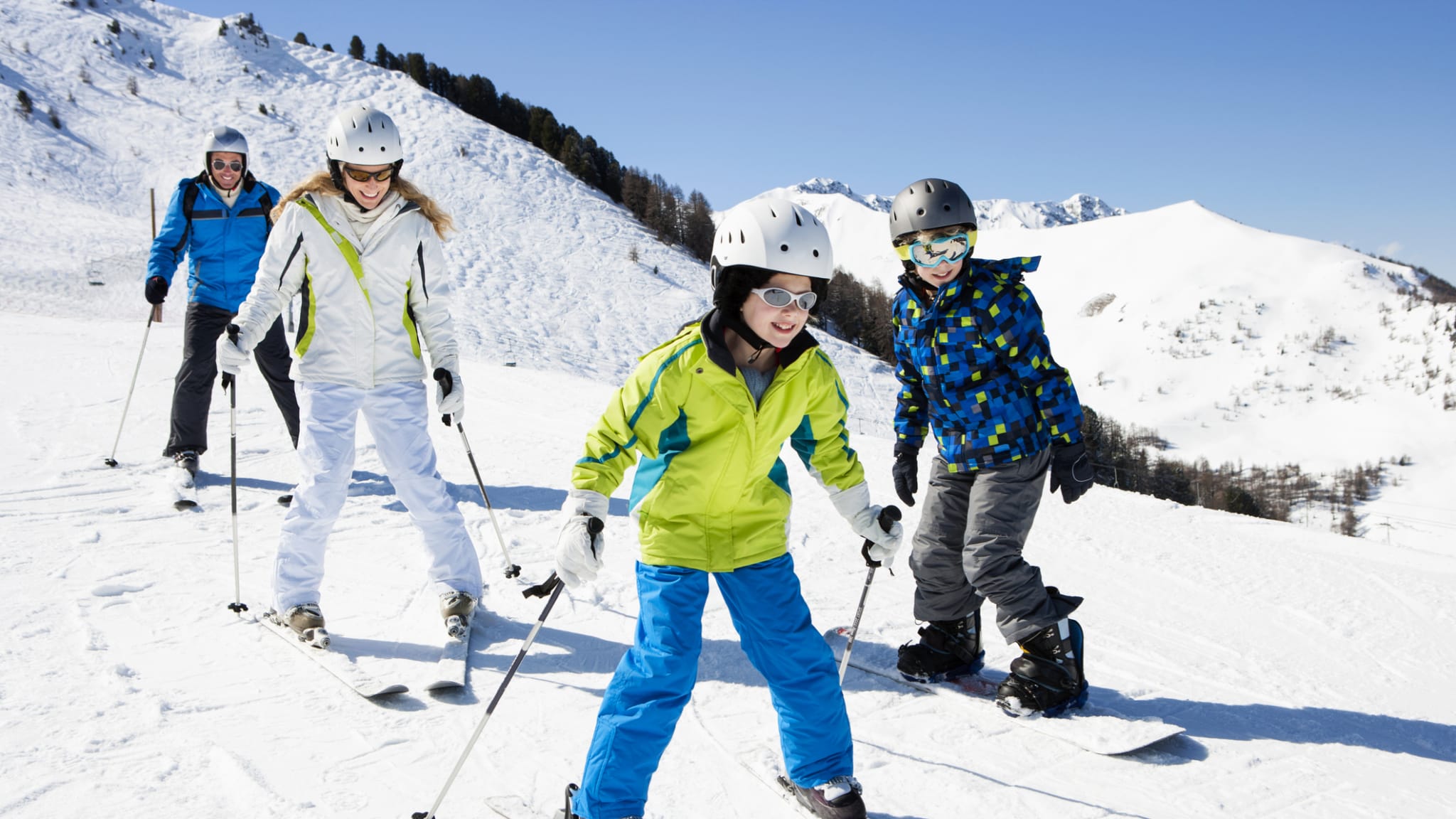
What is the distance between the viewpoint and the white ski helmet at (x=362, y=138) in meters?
3.66

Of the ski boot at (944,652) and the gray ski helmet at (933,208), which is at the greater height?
the gray ski helmet at (933,208)

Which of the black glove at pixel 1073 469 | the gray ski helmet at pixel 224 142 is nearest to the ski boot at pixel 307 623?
the black glove at pixel 1073 469

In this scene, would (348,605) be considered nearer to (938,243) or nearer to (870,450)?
(938,243)

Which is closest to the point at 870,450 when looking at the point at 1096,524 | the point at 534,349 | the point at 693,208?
the point at 1096,524

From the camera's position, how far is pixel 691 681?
2.52m

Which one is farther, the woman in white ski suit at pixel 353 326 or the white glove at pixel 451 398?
the white glove at pixel 451 398

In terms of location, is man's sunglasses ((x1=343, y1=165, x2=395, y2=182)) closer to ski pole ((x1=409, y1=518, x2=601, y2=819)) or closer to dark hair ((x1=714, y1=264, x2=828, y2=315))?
dark hair ((x1=714, y1=264, x2=828, y2=315))

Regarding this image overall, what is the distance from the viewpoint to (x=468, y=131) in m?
38.3

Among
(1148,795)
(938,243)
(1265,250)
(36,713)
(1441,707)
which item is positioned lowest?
(36,713)

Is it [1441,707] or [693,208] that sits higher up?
[693,208]

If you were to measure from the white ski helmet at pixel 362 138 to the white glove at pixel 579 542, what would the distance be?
2099 mm

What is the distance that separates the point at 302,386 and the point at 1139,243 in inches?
5953

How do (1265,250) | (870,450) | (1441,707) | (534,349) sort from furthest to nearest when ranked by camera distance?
(1265,250)
(534,349)
(870,450)
(1441,707)

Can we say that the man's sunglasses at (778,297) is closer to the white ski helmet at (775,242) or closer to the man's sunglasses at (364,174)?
the white ski helmet at (775,242)
